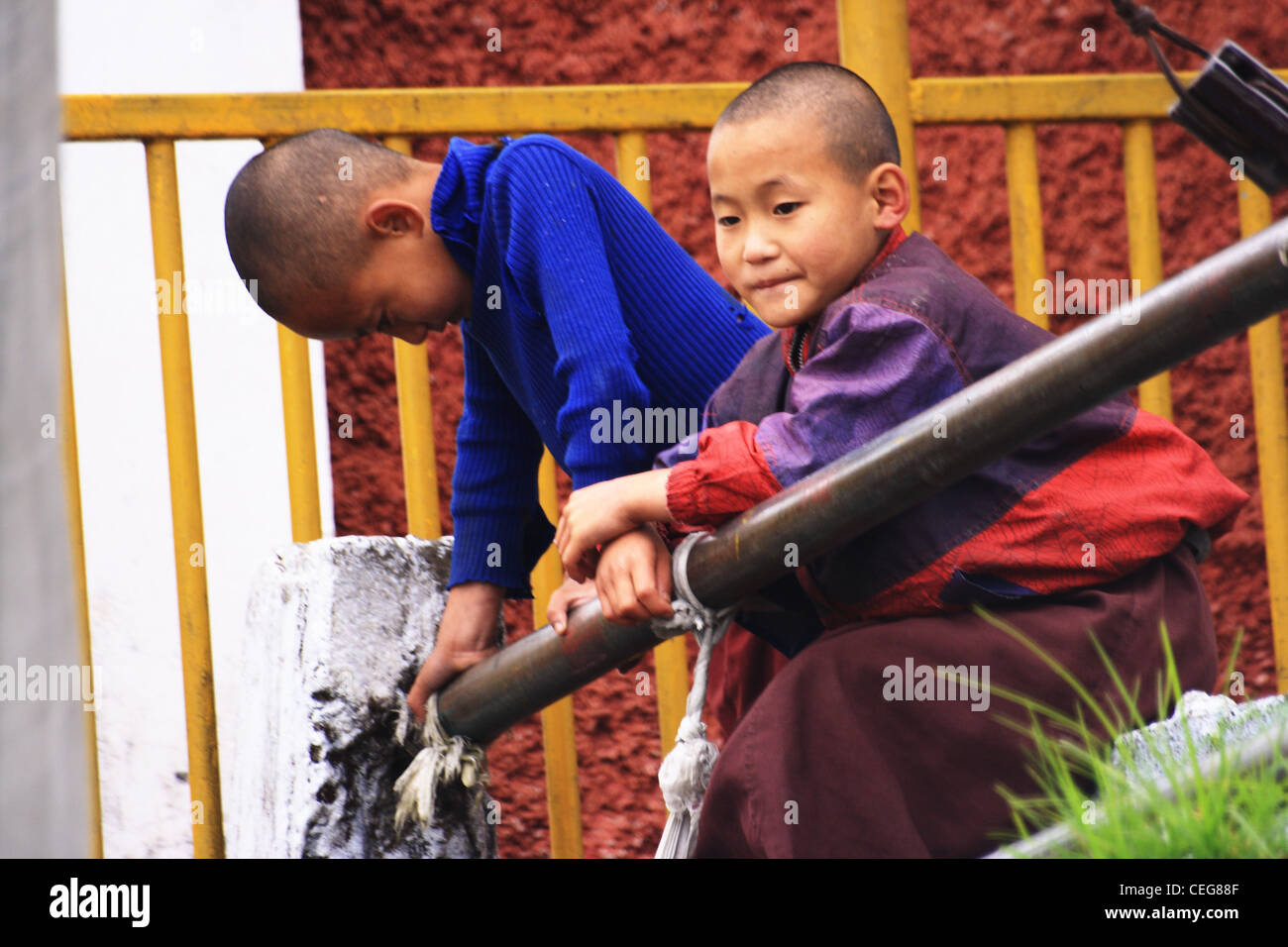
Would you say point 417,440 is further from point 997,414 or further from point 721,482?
point 997,414

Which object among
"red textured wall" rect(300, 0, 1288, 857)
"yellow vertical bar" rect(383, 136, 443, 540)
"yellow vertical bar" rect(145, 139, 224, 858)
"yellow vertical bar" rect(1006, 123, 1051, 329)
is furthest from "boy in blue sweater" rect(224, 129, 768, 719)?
"red textured wall" rect(300, 0, 1288, 857)

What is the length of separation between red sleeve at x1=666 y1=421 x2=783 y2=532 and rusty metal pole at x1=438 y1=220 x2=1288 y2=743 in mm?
17

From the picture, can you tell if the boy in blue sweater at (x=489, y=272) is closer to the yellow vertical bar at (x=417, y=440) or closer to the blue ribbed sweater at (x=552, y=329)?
the blue ribbed sweater at (x=552, y=329)

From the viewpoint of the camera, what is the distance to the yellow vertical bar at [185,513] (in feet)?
5.82

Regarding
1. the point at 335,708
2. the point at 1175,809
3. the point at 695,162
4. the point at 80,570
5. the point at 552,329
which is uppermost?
the point at 695,162

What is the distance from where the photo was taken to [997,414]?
966mm

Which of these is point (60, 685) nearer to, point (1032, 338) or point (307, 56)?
point (1032, 338)

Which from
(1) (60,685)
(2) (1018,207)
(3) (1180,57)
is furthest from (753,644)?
(3) (1180,57)

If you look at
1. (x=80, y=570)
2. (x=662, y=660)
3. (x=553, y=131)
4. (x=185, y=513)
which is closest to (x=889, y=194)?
(x=553, y=131)

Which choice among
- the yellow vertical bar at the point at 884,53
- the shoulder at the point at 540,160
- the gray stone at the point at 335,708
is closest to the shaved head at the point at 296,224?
the shoulder at the point at 540,160

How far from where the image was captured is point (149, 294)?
80.3 inches

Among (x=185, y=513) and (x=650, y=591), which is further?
(x=185, y=513)

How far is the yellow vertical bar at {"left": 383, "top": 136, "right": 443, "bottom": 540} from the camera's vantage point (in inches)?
72.1

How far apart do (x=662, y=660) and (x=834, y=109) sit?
0.82 meters
